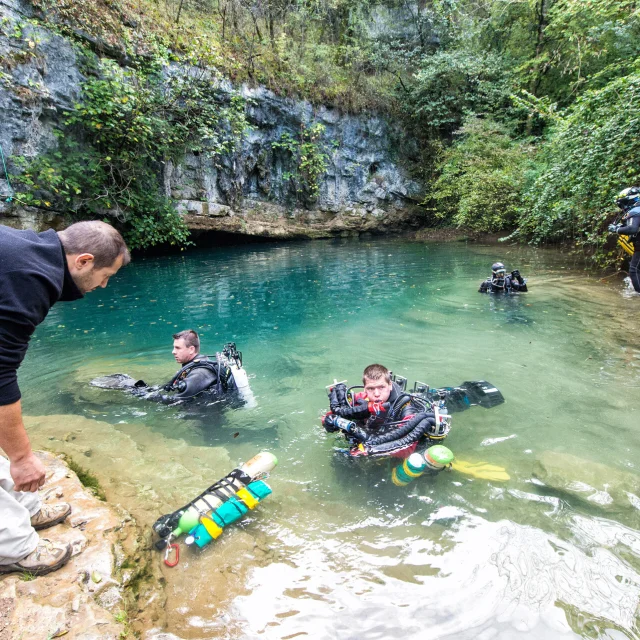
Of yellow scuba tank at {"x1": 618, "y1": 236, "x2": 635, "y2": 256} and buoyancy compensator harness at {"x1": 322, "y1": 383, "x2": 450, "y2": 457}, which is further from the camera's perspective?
yellow scuba tank at {"x1": 618, "y1": 236, "x2": 635, "y2": 256}

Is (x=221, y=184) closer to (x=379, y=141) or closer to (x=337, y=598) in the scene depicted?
(x=379, y=141)

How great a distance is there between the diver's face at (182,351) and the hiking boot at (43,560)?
276 cm

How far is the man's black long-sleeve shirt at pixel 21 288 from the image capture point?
64.1 inches

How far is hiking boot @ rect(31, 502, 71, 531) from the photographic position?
246cm

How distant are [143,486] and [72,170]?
1186cm

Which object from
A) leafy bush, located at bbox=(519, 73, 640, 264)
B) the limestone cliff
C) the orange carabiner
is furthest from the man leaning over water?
the limestone cliff

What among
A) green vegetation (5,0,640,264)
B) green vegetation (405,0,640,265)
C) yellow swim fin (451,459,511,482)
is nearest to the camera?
yellow swim fin (451,459,511,482)

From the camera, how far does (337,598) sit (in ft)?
7.73

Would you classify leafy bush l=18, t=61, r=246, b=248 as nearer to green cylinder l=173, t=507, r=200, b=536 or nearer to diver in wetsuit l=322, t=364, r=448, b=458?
diver in wetsuit l=322, t=364, r=448, b=458

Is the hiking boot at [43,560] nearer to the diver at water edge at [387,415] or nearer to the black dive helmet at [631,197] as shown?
the diver at water edge at [387,415]

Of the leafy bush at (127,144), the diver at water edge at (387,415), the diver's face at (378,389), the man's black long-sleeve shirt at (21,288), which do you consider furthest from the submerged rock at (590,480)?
the leafy bush at (127,144)

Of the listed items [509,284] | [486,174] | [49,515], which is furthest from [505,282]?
[486,174]

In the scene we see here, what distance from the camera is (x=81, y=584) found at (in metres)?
2.14

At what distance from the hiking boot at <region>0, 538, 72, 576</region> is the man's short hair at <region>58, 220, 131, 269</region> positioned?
1616 millimetres
